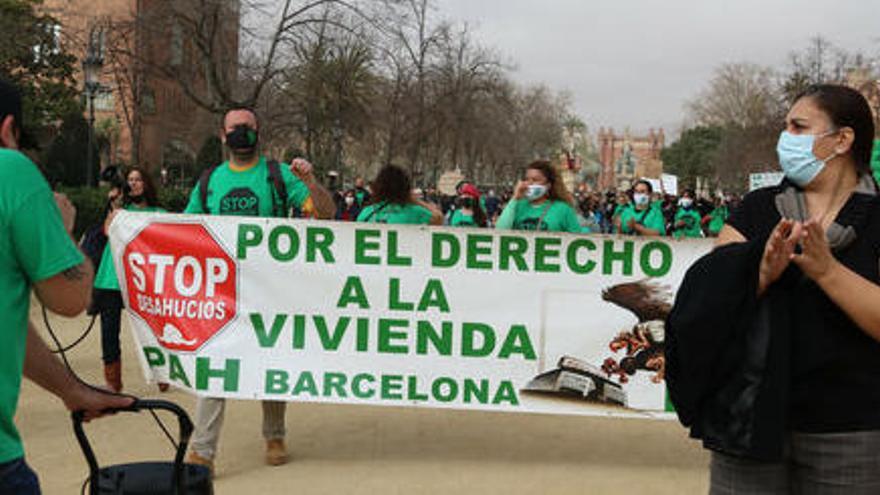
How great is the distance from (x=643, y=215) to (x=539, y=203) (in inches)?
255

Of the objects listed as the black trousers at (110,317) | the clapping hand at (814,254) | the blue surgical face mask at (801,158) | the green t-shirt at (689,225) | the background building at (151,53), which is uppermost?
the background building at (151,53)

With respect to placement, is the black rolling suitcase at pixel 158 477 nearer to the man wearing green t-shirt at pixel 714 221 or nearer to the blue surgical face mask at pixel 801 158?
the blue surgical face mask at pixel 801 158

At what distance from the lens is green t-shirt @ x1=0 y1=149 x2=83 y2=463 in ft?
7.66

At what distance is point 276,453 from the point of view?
6352mm

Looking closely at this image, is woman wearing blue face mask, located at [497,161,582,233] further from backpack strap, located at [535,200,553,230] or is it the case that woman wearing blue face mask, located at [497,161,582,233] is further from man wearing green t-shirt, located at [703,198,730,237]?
man wearing green t-shirt, located at [703,198,730,237]

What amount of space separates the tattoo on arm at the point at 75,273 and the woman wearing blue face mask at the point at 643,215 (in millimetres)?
11754

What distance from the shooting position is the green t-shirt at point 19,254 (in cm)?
234

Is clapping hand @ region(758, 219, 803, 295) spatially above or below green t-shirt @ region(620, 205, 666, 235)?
above

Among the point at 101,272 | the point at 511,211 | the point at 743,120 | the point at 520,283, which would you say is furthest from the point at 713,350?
the point at 743,120

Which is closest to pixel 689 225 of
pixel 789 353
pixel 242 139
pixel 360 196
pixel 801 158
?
pixel 360 196

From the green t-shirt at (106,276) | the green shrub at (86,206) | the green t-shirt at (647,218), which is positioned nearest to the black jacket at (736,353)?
the green t-shirt at (106,276)

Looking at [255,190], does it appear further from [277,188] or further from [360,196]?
[360,196]

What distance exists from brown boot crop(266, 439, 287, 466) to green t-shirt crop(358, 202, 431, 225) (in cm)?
180

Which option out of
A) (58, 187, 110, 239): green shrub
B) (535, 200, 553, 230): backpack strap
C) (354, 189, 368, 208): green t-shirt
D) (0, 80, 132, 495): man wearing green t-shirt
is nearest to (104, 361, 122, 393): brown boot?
(535, 200, 553, 230): backpack strap
